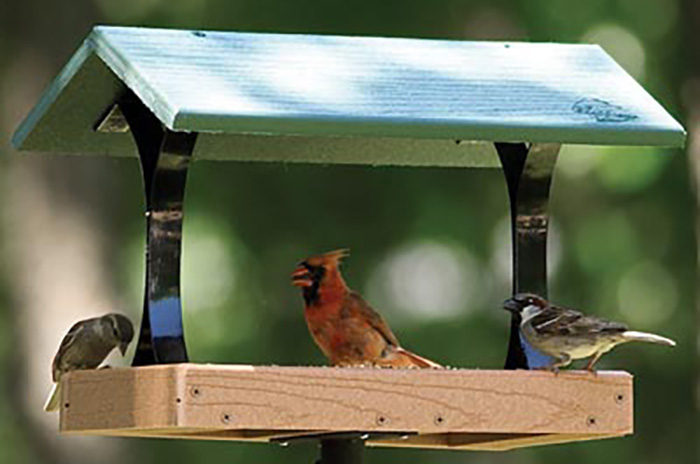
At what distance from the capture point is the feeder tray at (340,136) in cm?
605

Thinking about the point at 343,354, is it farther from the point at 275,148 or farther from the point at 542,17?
the point at 542,17

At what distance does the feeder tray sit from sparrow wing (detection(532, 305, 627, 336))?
19cm

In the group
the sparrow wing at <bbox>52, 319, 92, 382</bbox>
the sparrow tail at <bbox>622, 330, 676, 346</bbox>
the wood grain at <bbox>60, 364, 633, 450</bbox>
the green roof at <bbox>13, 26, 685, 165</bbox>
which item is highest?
the green roof at <bbox>13, 26, 685, 165</bbox>

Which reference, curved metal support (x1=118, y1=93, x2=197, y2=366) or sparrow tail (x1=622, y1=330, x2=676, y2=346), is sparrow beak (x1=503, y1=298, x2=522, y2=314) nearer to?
sparrow tail (x1=622, y1=330, x2=676, y2=346)

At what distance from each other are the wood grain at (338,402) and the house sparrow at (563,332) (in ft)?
0.57

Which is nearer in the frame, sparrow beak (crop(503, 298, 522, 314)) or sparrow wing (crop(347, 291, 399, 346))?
sparrow beak (crop(503, 298, 522, 314))

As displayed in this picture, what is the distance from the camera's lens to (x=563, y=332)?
21.6ft

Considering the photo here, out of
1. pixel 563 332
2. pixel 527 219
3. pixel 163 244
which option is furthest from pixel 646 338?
pixel 163 244

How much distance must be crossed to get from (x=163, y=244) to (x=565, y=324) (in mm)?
1087

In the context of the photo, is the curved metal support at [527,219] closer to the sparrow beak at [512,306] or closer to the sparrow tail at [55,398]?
the sparrow beak at [512,306]

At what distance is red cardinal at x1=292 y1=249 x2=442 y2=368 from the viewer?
7.12 metres

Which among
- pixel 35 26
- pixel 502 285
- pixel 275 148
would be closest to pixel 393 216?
pixel 502 285

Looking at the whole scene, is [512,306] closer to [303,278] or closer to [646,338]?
[646,338]

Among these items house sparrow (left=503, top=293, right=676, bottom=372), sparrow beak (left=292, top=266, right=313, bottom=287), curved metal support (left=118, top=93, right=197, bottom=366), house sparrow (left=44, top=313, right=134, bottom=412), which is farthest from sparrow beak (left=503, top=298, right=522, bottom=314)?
house sparrow (left=44, top=313, right=134, bottom=412)
